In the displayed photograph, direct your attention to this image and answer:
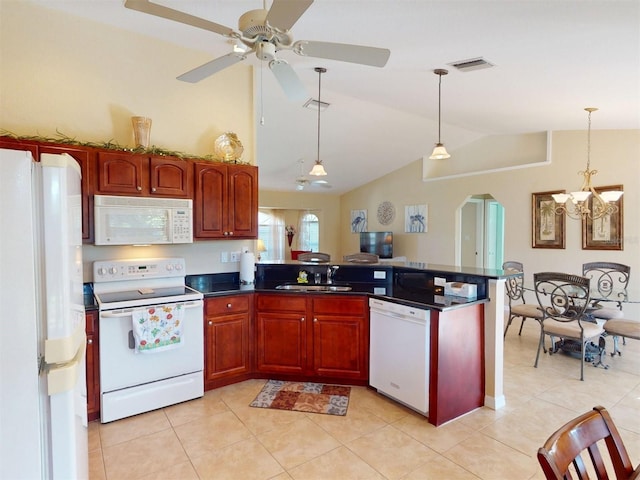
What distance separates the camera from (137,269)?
10.2 feet

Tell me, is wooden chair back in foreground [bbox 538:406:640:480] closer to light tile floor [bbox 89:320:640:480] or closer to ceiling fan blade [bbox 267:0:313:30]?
light tile floor [bbox 89:320:640:480]

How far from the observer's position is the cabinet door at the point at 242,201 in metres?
3.45

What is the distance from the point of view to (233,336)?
126 inches

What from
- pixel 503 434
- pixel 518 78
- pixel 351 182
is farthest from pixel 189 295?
pixel 351 182

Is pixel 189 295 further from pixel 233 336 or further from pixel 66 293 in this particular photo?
pixel 66 293

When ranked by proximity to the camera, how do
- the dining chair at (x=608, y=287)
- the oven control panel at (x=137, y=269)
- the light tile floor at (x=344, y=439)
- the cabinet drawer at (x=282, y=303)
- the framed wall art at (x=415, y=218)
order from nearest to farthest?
the light tile floor at (x=344, y=439) < the oven control panel at (x=137, y=269) < the cabinet drawer at (x=282, y=303) < the dining chair at (x=608, y=287) < the framed wall art at (x=415, y=218)

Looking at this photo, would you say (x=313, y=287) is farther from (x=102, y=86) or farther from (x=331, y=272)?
(x=102, y=86)

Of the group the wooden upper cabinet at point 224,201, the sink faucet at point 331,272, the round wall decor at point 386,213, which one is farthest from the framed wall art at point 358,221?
the wooden upper cabinet at point 224,201

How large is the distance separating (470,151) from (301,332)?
534 centimetres

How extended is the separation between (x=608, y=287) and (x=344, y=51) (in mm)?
4417

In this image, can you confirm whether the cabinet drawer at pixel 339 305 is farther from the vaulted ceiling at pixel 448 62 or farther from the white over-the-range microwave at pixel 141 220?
the vaulted ceiling at pixel 448 62

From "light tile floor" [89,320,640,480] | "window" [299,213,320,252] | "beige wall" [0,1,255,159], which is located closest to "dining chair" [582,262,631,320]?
"light tile floor" [89,320,640,480]

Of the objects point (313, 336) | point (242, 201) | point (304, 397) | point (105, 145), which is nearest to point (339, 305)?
point (313, 336)

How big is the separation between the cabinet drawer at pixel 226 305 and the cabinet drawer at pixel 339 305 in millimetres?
638
